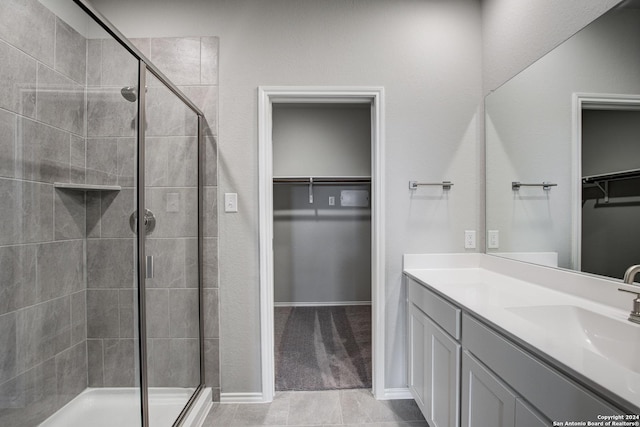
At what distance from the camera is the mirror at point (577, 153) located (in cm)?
99

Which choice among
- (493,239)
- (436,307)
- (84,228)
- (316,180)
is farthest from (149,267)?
(316,180)

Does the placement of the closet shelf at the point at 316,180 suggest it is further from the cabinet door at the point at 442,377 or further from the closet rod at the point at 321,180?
the cabinet door at the point at 442,377

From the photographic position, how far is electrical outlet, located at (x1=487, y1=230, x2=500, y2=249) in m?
1.72

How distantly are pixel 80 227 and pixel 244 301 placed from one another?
99cm

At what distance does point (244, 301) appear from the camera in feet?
5.86

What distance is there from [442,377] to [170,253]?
1574 mm

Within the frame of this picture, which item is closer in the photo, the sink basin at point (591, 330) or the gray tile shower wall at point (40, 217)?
the sink basin at point (591, 330)

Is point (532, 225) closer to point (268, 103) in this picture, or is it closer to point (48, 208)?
point (268, 103)

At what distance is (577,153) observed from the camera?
46.6 inches

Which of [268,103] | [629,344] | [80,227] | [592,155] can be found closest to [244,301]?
[80,227]

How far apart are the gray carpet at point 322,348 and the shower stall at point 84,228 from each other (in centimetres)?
82

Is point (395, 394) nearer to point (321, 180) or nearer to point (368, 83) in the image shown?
point (368, 83)

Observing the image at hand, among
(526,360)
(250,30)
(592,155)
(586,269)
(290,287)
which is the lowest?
(290,287)

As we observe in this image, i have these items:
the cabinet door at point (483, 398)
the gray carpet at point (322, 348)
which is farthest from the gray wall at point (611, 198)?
the gray carpet at point (322, 348)
